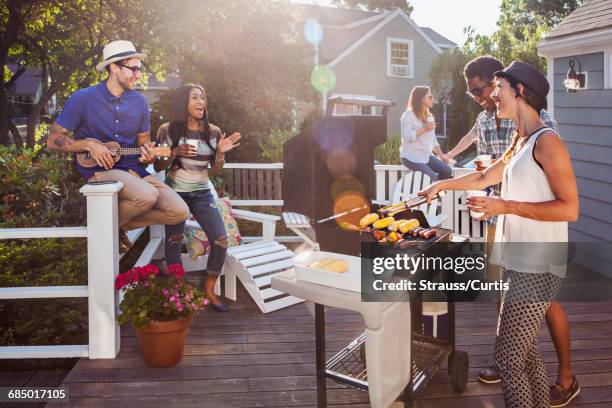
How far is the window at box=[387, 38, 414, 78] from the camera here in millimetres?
26641

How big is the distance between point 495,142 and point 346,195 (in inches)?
43.5

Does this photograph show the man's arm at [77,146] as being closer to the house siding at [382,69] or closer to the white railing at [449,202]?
the white railing at [449,202]

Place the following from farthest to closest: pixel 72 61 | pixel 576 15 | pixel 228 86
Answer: pixel 72 61
pixel 228 86
pixel 576 15

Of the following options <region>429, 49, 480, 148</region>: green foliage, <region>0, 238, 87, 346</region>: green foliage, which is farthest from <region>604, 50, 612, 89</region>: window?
<region>429, 49, 480, 148</region>: green foliage

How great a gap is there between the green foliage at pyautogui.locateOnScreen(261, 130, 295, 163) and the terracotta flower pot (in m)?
9.24

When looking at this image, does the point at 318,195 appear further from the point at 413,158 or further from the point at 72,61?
the point at 72,61

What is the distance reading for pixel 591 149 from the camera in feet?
23.8

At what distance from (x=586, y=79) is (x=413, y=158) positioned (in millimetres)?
2208

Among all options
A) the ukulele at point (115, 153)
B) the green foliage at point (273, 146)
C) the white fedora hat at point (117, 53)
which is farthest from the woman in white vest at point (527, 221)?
the green foliage at point (273, 146)

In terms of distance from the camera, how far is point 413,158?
767 cm

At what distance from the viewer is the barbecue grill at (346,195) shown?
3686 millimetres

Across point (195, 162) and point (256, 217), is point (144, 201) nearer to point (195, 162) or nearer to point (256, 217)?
point (195, 162)

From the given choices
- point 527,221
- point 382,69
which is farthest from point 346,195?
point 382,69

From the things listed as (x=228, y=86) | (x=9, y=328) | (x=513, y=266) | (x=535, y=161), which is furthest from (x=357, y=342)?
(x=228, y=86)
